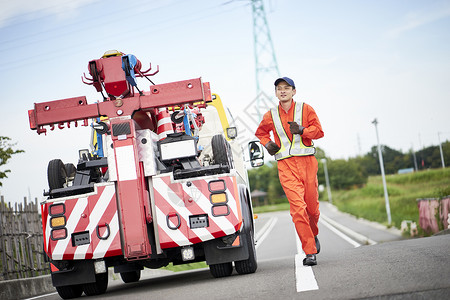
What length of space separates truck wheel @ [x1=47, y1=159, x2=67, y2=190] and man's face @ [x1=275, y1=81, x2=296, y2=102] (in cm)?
283

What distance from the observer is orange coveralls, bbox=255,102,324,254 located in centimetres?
728

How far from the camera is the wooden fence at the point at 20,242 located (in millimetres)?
11438

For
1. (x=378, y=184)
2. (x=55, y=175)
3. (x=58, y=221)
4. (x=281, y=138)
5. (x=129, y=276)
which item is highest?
(x=281, y=138)

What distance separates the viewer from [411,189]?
54062 millimetres

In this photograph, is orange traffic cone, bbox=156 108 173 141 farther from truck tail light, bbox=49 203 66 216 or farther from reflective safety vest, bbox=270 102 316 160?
truck tail light, bbox=49 203 66 216

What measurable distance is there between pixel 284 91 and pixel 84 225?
2.93m

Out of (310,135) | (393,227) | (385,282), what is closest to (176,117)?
(310,135)

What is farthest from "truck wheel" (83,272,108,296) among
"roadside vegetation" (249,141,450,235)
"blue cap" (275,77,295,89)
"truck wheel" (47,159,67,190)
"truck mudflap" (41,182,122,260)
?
"roadside vegetation" (249,141,450,235)

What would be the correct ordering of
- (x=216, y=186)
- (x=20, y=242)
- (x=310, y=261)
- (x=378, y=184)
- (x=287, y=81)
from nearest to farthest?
(x=216, y=186)
(x=310, y=261)
(x=287, y=81)
(x=20, y=242)
(x=378, y=184)

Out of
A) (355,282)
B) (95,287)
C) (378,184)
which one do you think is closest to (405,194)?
(378,184)

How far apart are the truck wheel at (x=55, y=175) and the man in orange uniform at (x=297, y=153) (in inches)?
98.1

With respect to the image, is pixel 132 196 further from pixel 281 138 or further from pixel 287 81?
pixel 287 81

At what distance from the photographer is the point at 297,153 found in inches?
294

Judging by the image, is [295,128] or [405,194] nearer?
[295,128]
